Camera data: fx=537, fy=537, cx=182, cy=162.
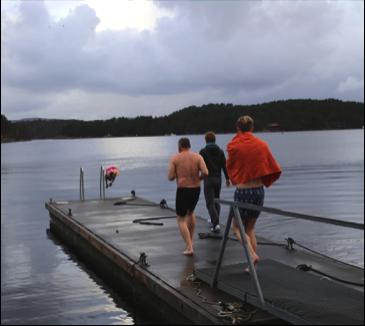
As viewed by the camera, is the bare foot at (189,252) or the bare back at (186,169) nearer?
the bare back at (186,169)

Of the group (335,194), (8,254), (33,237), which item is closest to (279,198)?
(335,194)

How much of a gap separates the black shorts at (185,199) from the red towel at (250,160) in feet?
6.47

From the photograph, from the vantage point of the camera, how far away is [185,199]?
29.2ft

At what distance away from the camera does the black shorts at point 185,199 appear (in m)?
Answer: 8.87

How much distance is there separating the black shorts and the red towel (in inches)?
77.6

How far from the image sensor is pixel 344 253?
1457 cm

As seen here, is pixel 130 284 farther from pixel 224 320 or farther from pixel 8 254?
pixel 8 254

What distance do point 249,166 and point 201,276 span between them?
184 centimetres

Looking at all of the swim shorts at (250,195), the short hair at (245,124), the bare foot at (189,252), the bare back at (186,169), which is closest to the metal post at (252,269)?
the swim shorts at (250,195)

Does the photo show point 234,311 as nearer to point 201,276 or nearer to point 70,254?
point 201,276

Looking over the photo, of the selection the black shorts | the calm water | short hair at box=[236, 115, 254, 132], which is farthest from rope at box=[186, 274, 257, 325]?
the calm water

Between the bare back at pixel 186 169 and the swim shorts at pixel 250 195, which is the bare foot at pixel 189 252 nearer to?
the bare back at pixel 186 169

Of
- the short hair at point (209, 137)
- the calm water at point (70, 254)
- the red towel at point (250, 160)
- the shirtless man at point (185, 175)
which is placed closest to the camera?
the red towel at point (250, 160)

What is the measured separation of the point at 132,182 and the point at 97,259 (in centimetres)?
3304
